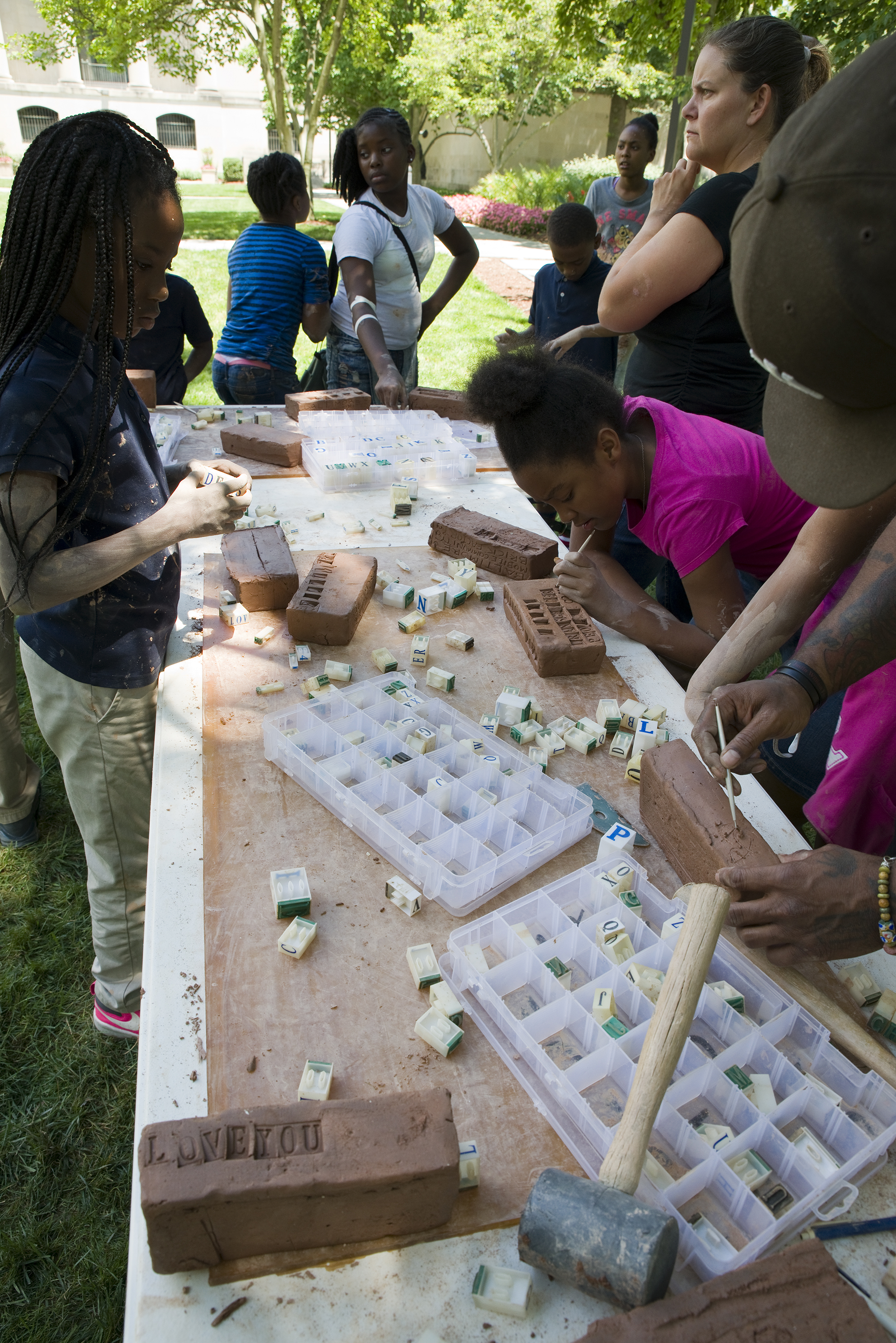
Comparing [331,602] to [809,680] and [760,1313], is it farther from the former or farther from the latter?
[760,1313]

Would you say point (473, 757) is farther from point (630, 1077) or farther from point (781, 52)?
point (781, 52)

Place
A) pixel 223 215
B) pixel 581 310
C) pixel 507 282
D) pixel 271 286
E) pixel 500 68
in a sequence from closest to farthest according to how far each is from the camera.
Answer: pixel 271 286, pixel 581 310, pixel 507 282, pixel 223 215, pixel 500 68

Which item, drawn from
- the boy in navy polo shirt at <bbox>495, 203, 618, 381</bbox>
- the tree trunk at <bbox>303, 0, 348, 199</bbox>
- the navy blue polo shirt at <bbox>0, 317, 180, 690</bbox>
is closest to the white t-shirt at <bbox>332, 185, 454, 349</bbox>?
the boy in navy polo shirt at <bbox>495, 203, 618, 381</bbox>

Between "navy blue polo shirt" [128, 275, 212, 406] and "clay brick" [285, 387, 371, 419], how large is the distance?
2.70ft

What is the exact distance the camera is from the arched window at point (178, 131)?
114 ft

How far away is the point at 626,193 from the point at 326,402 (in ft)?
11.9

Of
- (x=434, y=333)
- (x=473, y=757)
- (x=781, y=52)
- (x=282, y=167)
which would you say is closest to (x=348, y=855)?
(x=473, y=757)

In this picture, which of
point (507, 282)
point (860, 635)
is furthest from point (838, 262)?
point (507, 282)

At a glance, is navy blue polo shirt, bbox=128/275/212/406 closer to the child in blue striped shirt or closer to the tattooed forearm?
the child in blue striped shirt

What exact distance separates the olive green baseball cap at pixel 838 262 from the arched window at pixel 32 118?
135 ft

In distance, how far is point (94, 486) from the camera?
1939mm

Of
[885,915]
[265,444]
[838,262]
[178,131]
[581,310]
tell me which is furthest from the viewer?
[178,131]

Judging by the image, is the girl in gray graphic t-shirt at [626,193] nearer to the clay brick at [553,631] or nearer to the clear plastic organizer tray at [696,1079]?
the clay brick at [553,631]

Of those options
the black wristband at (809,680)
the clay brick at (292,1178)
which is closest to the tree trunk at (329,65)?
the black wristband at (809,680)
